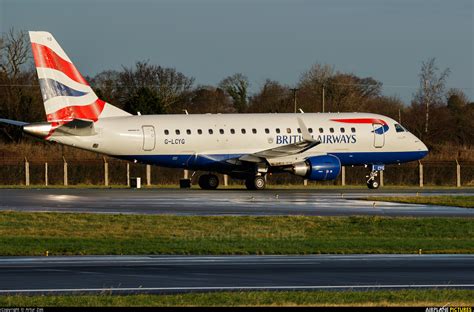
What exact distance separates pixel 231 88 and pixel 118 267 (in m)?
99.7

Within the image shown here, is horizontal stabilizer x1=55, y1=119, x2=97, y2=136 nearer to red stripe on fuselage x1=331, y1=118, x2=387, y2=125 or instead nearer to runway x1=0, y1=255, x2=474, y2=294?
red stripe on fuselage x1=331, y1=118, x2=387, y2=125

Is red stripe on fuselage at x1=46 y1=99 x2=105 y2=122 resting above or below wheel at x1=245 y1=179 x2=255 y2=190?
above

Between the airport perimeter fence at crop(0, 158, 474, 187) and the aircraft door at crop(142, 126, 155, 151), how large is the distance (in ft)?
42.2

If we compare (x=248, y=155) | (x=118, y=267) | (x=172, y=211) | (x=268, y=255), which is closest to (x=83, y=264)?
(x=118, y=267)

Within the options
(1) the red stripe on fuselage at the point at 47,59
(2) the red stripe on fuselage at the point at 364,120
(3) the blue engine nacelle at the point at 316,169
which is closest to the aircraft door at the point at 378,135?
(2) the red stripe on fuselage at the point at 364,120

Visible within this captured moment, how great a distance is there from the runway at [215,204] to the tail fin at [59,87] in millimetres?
3742

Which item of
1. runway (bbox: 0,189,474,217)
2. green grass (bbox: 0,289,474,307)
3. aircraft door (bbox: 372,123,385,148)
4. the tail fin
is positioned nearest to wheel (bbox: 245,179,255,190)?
runway (bbox: 0,189,474,217)

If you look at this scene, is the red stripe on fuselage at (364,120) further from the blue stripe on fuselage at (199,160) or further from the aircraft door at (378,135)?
the blue stripe on fuselage at (199,160)

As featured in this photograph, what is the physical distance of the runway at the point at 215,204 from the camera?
3569cm

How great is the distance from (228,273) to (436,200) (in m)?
23.4

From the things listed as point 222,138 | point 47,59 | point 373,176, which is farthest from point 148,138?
point 373,176

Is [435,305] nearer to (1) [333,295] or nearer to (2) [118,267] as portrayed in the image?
(1) [333,295]

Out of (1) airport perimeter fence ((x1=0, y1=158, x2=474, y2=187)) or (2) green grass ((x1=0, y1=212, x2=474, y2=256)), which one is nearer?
(2) green grass ((x1=0, y1=212, x2=474, y2=256))

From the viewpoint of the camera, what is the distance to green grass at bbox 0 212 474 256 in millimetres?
24125
